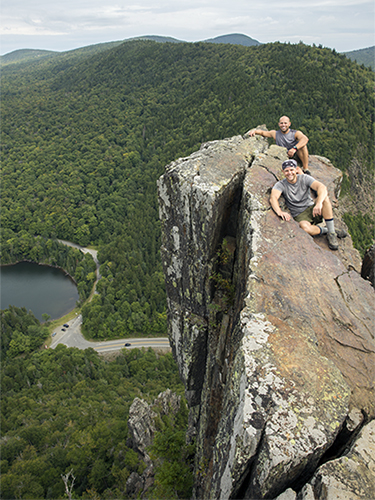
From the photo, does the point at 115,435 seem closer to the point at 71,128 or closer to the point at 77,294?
the point at 77,294

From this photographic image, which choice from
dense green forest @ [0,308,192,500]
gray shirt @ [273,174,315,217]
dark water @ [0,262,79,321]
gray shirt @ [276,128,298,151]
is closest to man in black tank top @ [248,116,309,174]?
gray shirt @ [276,128,298,151]

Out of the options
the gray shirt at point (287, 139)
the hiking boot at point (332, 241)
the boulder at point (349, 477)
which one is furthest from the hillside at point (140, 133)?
the boulder at point (349, 477)

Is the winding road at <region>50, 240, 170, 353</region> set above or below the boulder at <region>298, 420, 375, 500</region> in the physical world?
below

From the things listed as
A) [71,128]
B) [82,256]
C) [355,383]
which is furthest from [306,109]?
[71,128]

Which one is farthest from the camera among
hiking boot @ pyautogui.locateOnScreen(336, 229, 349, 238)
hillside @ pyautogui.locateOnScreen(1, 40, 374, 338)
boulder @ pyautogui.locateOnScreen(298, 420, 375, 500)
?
hillside @ pyautogui.locateOnScreen(1, 40, 374, 338)

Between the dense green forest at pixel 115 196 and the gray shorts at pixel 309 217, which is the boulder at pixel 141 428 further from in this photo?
the gray shorts at pixel 309 217

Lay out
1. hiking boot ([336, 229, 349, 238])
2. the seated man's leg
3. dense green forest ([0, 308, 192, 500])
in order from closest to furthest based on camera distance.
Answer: the seated man's leg
hiking boot ([336, 229, 349, 238])
dense green forest ([0, 308, 192, 500])

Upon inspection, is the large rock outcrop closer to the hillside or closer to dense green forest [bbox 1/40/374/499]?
dense green forest [bbox 1/40/374/499]
